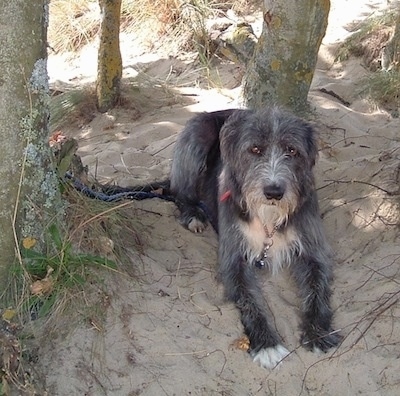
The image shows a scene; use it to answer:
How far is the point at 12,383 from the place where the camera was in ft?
12.3

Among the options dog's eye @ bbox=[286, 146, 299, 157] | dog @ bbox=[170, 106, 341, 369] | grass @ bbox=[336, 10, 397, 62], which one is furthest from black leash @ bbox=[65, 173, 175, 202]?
grass @ bbox=[336, 10, 397, 62]

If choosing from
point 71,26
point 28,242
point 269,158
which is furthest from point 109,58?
point 28,242

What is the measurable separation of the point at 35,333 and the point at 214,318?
116 centimetres

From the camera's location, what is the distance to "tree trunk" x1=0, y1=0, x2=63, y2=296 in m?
3.93

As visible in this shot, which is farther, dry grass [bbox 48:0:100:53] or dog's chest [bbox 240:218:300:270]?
dry grass [bbox 48:0:100:53]

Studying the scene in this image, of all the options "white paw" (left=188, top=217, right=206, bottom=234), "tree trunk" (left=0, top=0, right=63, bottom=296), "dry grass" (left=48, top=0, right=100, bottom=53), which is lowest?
"dry grass" (left=48, top=0, right=100, bottom=53)

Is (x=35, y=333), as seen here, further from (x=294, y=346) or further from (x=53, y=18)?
(x=53, y=18)

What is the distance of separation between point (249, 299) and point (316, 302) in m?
0.44

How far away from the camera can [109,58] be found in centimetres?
822

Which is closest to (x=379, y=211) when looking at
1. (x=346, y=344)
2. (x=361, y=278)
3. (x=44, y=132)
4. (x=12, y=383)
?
(x=361, y=278)

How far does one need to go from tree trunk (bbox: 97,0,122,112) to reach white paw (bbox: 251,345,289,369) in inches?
187

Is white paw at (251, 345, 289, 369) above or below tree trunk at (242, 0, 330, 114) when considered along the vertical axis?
below

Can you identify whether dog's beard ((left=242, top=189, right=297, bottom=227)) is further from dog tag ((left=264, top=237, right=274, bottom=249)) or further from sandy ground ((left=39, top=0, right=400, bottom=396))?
sandy ground ((left=39, top=0, right=400, bottom=396))

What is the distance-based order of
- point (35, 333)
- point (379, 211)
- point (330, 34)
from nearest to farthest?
point (35, 333), point (379, 211), point (330, 34)
